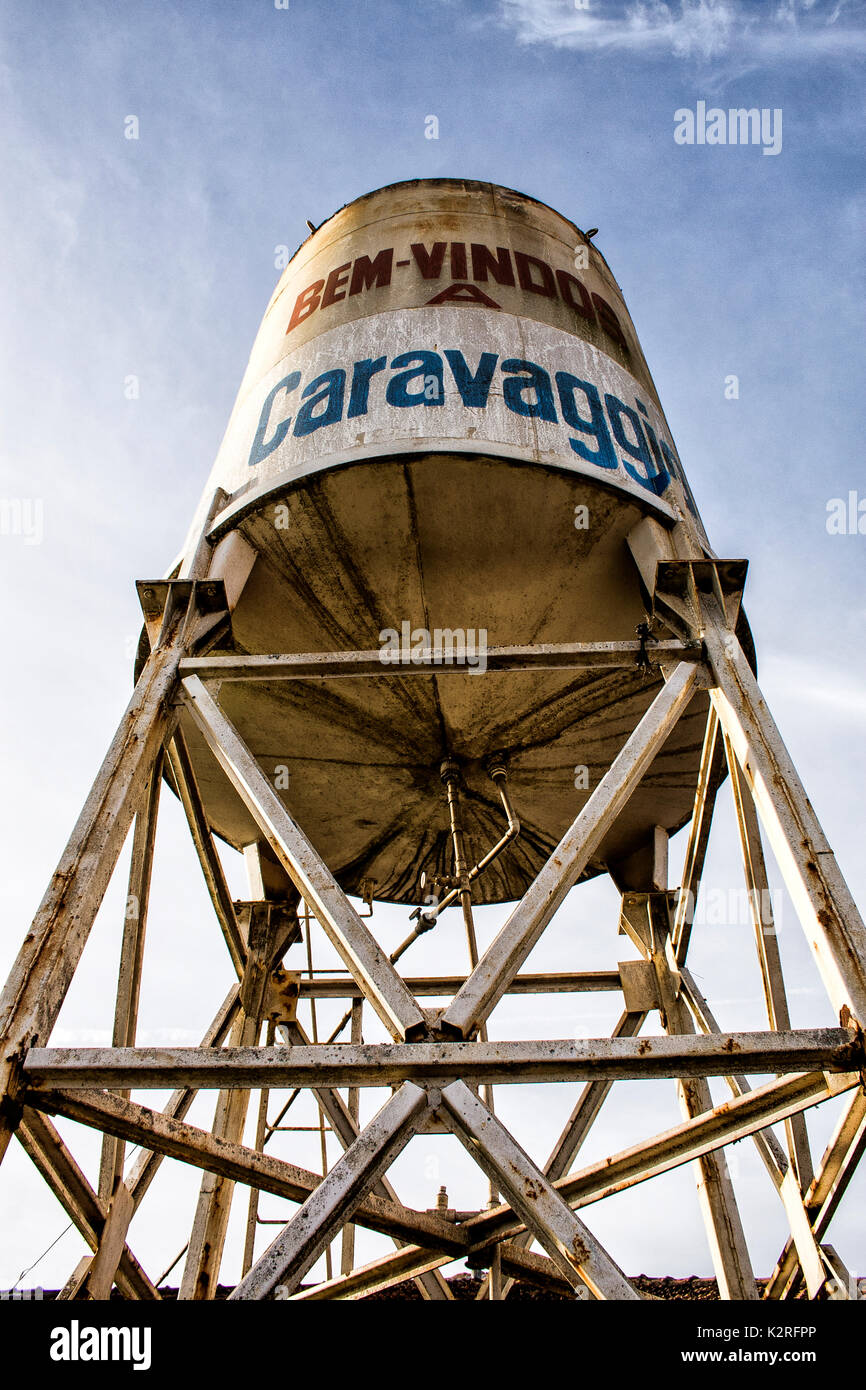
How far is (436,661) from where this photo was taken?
5.28m

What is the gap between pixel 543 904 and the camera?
4.12 m

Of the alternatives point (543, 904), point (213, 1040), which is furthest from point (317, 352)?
point (213, 1040)

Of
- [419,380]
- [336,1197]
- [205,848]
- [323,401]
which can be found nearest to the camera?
[336,1197]

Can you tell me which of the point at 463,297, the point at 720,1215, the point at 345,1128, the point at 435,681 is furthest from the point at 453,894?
the point at 463,297

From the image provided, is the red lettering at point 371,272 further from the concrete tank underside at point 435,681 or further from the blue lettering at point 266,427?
the concrete tank underside at point 435,681

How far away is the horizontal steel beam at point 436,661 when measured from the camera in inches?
206

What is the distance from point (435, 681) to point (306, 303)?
9.14 feet

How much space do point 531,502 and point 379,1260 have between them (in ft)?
13.5

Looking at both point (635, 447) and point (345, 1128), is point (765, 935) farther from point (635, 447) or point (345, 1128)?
point (635, 447)

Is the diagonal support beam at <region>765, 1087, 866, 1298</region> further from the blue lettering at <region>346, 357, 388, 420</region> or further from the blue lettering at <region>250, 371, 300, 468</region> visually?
the blue lettering at <region>250, 371, 300, 468</region>

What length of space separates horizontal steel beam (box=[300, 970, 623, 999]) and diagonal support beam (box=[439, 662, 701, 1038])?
3.10 meters

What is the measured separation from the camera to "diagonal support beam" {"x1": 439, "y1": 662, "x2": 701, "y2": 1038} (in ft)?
12.5

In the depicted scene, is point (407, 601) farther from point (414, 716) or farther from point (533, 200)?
point (533, 200)

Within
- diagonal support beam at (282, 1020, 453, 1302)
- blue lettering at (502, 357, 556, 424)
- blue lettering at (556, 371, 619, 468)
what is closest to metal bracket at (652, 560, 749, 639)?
blue lettering at (556, 371, 619, 468)
